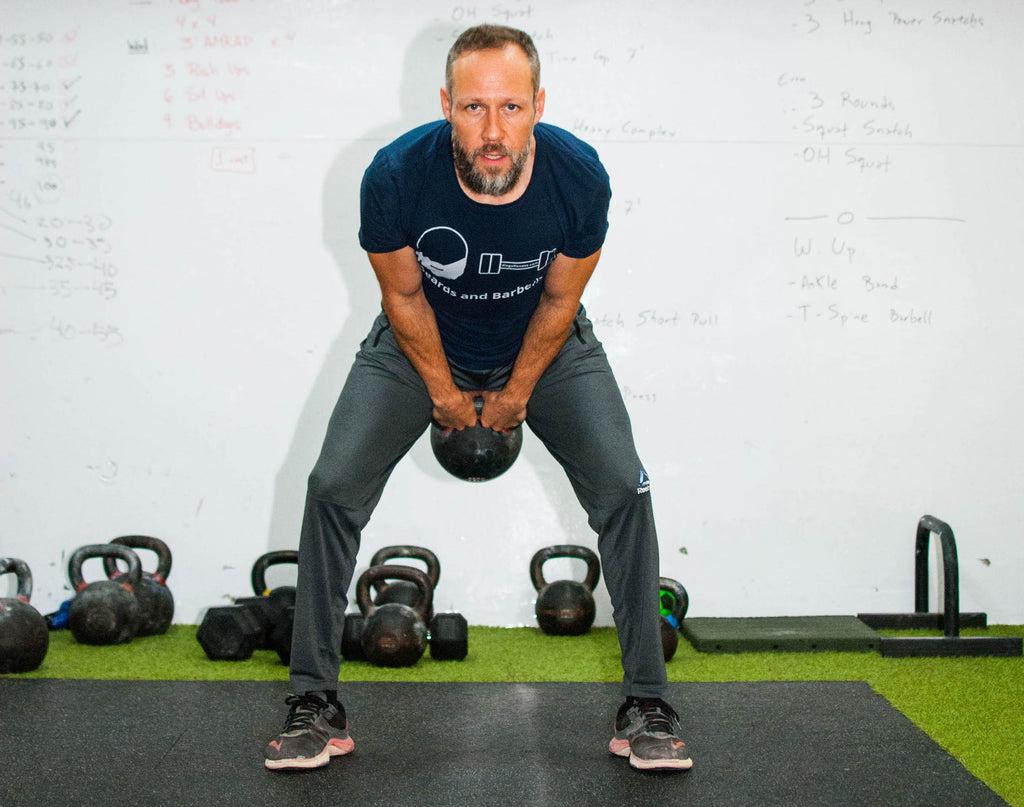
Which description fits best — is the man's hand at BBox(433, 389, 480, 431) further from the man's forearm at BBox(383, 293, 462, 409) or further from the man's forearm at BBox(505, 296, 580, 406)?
the man's forearm at BBox(505, 296, 580, 406)

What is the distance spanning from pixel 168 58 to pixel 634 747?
10.2 ft

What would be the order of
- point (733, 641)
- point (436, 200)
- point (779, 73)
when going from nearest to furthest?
point (436, 200) → point (733, 641) → point (779, 73)

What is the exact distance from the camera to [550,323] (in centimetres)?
243

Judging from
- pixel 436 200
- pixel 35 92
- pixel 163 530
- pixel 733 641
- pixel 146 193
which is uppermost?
pixel 35 92

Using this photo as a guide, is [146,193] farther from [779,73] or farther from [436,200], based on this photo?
[779,73]

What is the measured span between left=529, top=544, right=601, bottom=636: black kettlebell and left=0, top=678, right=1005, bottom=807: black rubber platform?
0.63 metres

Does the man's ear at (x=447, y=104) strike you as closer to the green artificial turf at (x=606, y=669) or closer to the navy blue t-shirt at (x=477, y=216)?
the navy blue t-shirt at (x=477, y=216)

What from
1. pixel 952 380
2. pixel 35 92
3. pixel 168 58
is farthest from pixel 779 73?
pixel 35 92

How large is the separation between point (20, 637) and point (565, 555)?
1828 mm

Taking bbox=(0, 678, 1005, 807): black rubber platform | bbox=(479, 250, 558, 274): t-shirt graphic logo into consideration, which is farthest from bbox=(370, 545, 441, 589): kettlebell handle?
bbox=(479, 250, 558, 274): t-shirt graphic logo

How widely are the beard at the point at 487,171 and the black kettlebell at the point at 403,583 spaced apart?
1603 mm

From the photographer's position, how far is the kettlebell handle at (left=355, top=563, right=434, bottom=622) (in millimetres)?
3268

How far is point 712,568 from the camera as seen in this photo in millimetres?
3920

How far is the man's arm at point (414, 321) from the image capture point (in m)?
2.37
